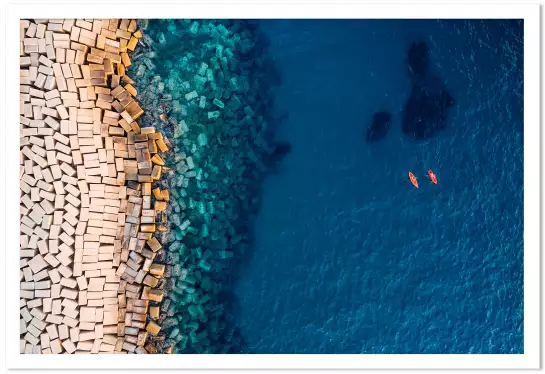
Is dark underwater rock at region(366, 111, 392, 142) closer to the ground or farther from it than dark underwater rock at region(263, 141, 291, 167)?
farther from it

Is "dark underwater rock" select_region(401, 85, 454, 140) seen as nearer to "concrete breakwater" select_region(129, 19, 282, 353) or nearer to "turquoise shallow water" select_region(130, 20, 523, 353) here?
"turquoise shallow water" select_region(130, 20, 523, 353)

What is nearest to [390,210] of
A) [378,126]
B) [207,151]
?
[378,126]

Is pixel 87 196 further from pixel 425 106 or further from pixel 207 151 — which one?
pixel 425 106

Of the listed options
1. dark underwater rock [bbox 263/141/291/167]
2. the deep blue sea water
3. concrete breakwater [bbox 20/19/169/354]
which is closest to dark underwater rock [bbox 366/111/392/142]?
the deep blue sea water
